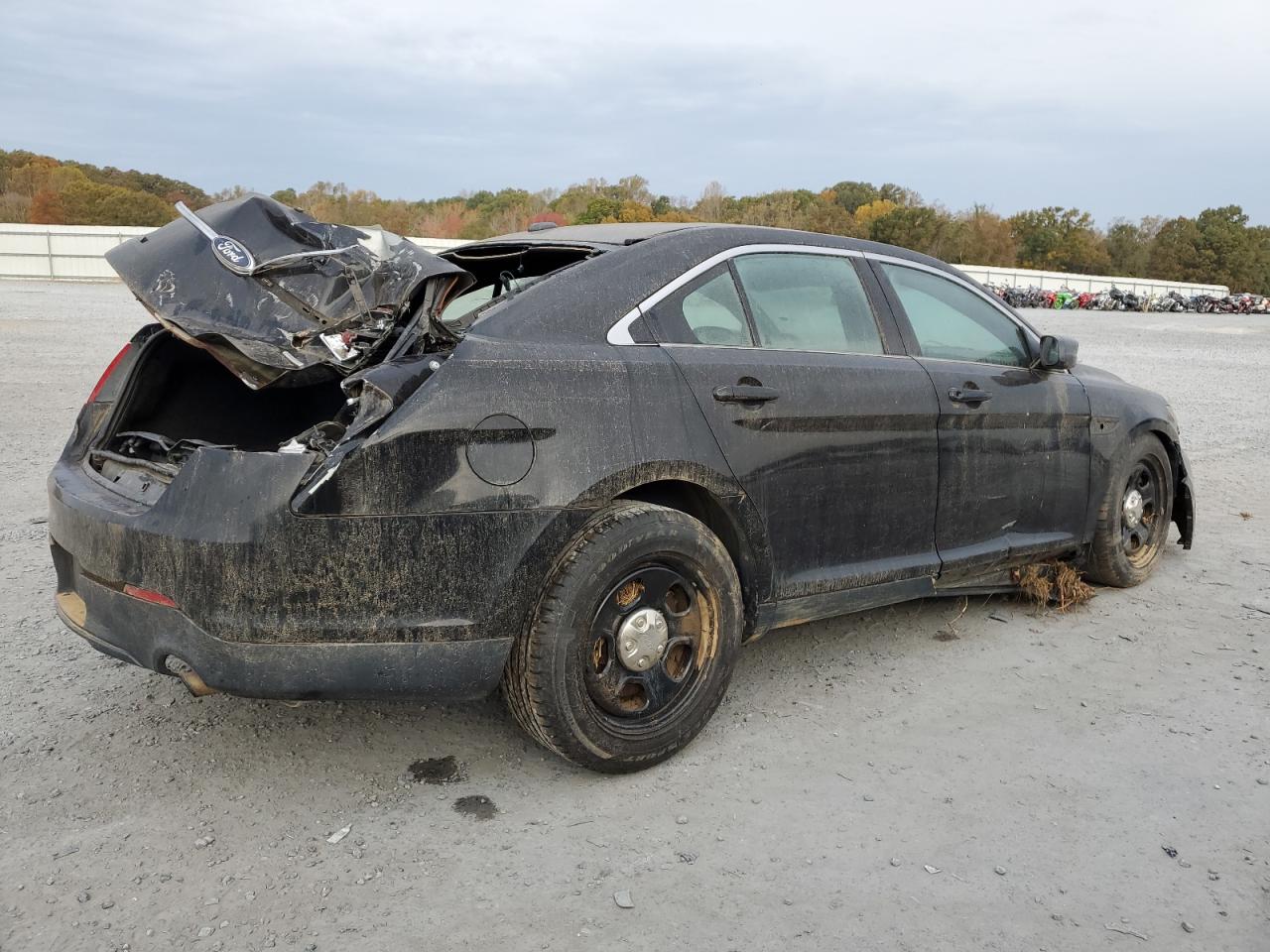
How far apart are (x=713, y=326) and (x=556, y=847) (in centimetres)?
173

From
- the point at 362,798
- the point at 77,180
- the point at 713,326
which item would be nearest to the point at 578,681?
the point at 362,798

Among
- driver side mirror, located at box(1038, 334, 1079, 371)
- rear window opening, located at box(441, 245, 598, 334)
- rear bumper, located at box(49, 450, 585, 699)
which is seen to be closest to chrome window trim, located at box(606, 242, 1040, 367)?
driver side mirror, located at box(1038, 334, 1079, 371)

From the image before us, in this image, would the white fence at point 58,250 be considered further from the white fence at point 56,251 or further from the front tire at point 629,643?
the front tire at point 629,643

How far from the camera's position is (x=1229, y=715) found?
391 cm

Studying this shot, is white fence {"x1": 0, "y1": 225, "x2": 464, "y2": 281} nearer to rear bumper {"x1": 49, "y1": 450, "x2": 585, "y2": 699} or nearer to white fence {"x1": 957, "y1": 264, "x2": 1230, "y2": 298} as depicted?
white fence {"x1": 957, "y1": 264, "x2": 1230, "y2": 298}

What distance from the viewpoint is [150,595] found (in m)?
2.96

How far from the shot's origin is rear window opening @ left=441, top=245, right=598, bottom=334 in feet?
12.7

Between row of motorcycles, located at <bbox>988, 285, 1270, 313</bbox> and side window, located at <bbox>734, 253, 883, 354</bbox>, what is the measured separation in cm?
4624

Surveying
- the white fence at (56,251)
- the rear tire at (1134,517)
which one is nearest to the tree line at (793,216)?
the white fence at (56,251)

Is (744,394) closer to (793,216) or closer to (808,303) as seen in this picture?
(808,303)

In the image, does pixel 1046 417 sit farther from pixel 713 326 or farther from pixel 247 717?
pixel 247 717

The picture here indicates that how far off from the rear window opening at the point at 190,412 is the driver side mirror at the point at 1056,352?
298 centimetres

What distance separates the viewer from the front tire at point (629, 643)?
311 centimetres

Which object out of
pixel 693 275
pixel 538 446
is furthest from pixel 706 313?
pixel 538 446
